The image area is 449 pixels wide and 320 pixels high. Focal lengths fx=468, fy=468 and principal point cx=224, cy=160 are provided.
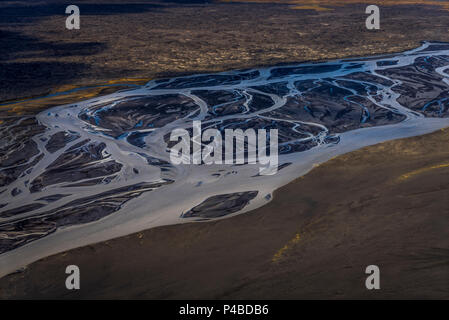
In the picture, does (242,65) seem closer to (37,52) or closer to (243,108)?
(243,108)

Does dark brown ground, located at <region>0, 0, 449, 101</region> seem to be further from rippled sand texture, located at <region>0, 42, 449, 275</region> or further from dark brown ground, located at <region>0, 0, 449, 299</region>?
rippled sand texture, located at <region>0, 42, 449, 275</region>

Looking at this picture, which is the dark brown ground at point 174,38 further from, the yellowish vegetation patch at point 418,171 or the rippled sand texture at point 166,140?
the yellowish vegetation patch at point 418,171

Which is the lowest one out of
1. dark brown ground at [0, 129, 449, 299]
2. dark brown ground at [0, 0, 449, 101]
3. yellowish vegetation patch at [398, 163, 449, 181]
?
dark brown ground at [0, 129, 449, 299]

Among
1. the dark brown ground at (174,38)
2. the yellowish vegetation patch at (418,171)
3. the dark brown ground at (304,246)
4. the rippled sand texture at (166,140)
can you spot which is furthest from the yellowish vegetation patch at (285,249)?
the dark brown ground at (174,38)

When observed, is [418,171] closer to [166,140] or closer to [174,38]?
[166,140]

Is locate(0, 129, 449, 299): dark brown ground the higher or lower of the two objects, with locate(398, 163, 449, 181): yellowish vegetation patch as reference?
lower

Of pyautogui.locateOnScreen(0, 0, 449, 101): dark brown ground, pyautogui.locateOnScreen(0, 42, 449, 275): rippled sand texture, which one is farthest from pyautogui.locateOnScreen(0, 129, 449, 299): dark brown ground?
pyautogui.locateOnScreen(0, 0, 449, 101): dark brown ground
